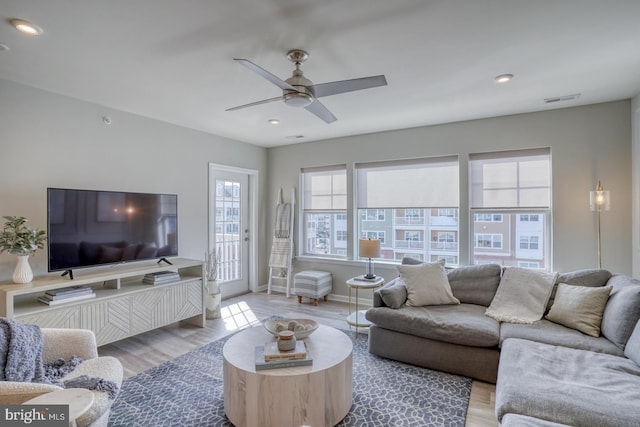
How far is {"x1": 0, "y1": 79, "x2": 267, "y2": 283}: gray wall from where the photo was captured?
2857 mm

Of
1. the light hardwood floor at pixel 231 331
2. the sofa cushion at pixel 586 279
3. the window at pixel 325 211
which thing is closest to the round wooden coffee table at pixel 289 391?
the light hardwood floor at pixel 231 331

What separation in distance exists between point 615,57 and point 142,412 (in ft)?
14.5

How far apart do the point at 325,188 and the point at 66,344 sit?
12.8 feet

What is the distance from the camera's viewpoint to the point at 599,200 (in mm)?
3223

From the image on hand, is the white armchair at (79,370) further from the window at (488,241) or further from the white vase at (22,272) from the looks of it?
the window at (488,241)

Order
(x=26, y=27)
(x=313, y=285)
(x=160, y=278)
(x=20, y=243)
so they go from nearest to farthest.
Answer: (x=26, y=27)
(x=20, y=243)
(x=160, y=278)
(x=313, y=285)

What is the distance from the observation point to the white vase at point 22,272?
2.63 metres

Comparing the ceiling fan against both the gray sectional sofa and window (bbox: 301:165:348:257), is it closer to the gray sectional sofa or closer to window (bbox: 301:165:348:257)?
the gray sectional sofa

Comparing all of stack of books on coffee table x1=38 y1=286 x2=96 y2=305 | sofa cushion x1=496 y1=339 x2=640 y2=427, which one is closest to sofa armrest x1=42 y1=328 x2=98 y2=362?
stack of books on coffee table x1=38 y1=286 x2=96 y2=305

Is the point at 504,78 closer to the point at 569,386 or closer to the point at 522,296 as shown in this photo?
the point at 522,296

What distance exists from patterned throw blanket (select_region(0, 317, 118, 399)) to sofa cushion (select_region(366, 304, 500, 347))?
7.24 feet

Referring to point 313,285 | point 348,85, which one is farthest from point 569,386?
point 313,285

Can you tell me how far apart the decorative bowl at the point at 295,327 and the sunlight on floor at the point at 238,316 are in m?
1.60

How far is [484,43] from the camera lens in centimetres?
224
